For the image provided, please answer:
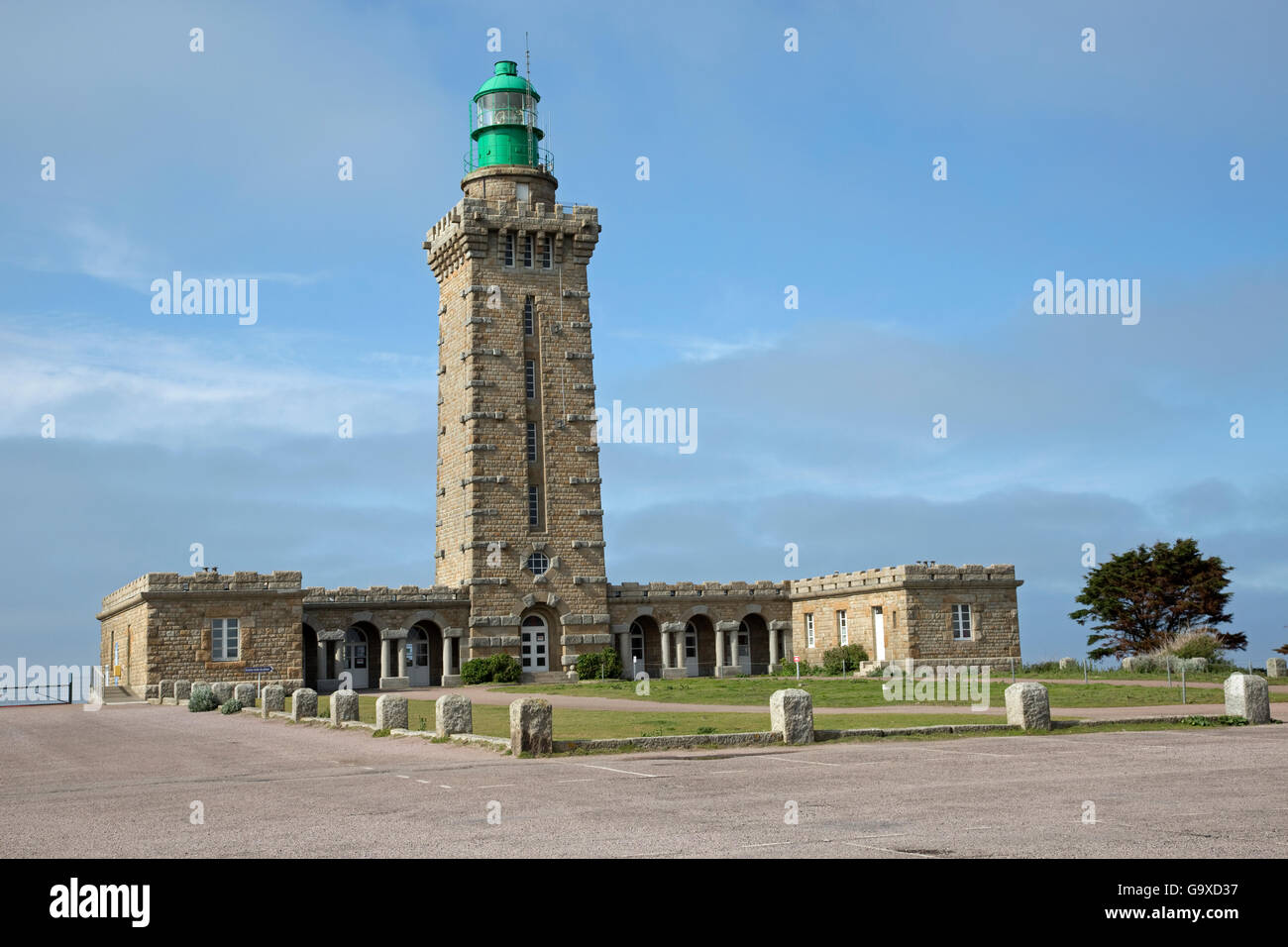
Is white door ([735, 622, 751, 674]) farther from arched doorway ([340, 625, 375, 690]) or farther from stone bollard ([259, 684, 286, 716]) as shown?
stone bollard ([259, 684, 286, 716])

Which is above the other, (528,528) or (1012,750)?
(528,528)

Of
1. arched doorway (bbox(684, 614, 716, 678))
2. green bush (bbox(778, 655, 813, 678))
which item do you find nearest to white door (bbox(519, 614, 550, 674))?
arched doorway (bbox(684, 614, 716, 678))

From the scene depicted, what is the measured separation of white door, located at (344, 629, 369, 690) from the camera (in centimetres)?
4659

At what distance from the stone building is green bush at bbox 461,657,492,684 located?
2.30 ft

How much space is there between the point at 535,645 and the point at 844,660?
40.7 ft

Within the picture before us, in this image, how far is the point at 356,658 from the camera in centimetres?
4716

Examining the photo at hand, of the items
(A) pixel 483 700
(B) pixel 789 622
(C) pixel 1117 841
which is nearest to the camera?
(C) pixel 1117 841

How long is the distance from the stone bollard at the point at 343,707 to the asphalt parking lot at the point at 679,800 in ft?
15.0

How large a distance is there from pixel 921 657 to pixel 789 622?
8803 mm

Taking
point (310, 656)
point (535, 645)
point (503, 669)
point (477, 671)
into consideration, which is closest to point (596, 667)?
point (535, 645)

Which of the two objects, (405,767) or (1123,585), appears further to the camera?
(1123,585)

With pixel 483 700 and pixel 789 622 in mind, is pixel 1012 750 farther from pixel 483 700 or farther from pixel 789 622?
pixel 789 622
